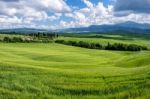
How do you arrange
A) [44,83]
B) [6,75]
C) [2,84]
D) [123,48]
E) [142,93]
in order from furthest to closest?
[123,48] → [6,75] → [44,83] → [2,84] → [142,93]

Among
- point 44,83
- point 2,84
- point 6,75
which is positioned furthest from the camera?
point 6,75

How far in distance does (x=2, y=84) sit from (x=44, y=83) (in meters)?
3.49

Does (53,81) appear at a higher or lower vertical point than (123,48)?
higher

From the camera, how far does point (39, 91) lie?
2208 centimetres

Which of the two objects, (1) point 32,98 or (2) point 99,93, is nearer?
(1) point 32,98

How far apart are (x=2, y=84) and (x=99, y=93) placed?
6.96m

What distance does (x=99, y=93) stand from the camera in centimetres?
2238

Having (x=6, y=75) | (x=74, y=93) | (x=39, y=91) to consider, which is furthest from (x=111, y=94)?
(x=6, y=75)

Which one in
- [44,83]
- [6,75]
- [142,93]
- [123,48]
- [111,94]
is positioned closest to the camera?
[142,93]

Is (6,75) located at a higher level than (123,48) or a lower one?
higher

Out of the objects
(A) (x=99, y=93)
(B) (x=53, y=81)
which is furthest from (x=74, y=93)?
(B) (x=53, y=81)

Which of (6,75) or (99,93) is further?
(6,75)

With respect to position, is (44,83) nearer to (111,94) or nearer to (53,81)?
(53,81)

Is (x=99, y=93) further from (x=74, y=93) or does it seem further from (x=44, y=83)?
(x=44, y=83)
